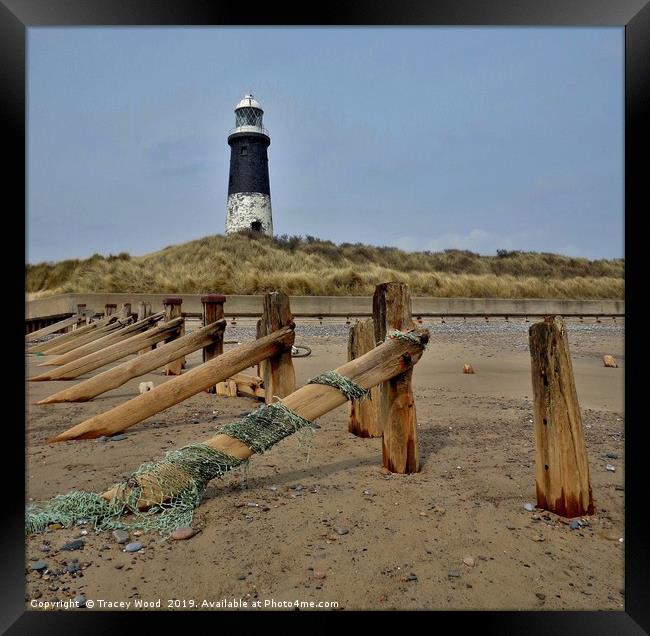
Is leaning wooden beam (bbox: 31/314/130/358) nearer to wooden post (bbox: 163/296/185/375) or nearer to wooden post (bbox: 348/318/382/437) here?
wooden post (bbox: 163/296/185/375)

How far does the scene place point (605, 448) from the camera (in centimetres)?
411

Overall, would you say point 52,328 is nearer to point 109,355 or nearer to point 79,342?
point 79,342

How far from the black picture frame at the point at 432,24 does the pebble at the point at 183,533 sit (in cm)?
68

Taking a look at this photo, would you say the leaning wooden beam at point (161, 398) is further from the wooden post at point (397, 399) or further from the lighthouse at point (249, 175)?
the lighthouse at point (249, 175)

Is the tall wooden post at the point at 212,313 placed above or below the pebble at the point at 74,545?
above

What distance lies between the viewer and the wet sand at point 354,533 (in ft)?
6.84

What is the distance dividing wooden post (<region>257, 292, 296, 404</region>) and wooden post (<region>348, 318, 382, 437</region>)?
25.3 inches

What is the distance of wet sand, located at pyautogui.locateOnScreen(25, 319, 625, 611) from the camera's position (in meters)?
2.08

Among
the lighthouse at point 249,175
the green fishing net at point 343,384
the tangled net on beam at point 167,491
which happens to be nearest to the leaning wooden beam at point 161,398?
the tangled net on beam at point 167,491

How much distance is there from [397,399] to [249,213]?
37.9 metres

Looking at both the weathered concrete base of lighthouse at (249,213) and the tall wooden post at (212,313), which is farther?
the weathered concrete base of lighthouse at (249,213)

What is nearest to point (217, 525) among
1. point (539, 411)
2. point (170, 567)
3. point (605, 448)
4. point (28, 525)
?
point (170, 567)
